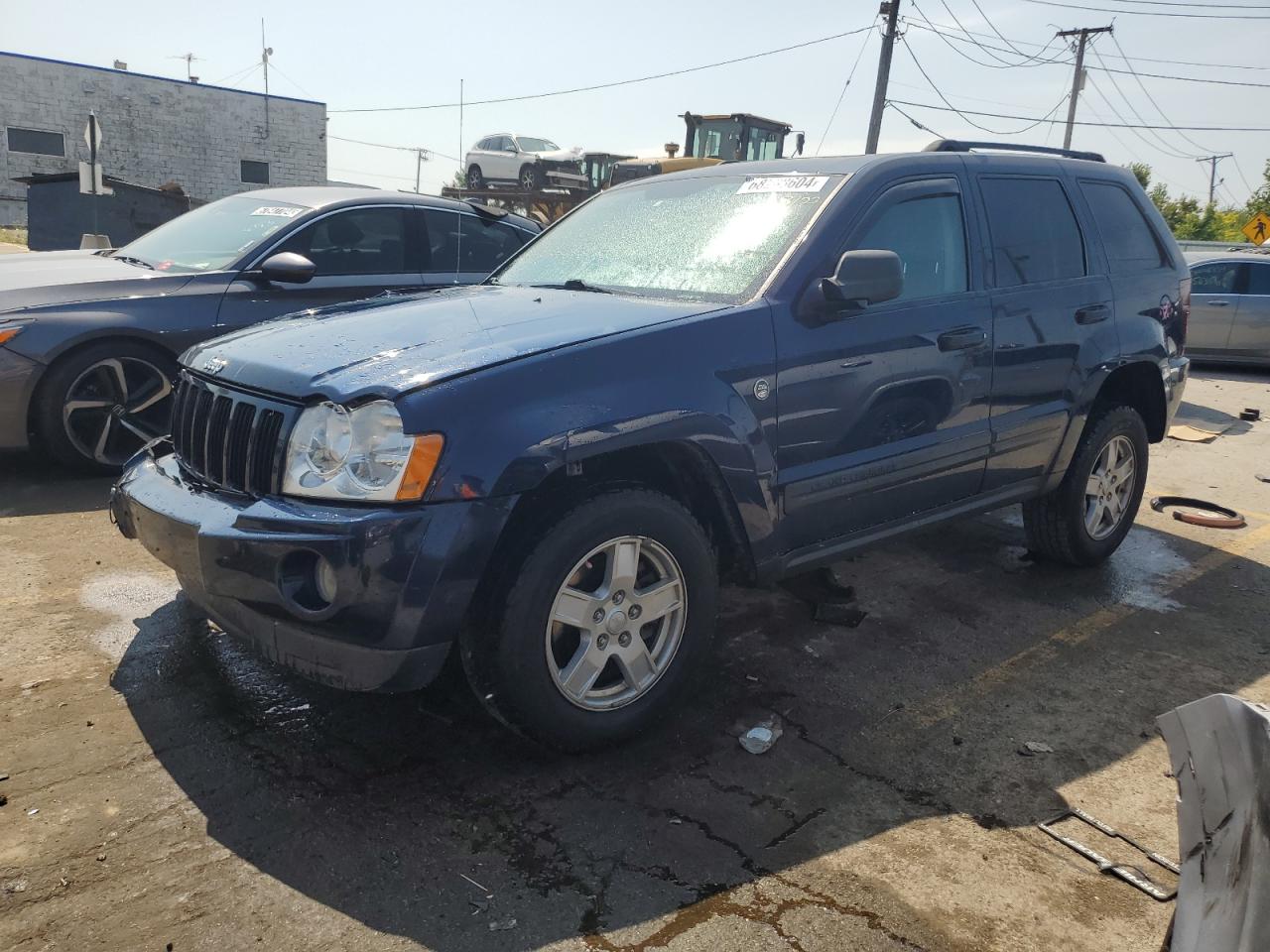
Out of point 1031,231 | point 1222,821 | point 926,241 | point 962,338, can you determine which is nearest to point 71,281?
point 926,241

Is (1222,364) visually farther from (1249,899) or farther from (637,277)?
(1249,899)

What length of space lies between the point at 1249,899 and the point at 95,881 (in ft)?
7.99

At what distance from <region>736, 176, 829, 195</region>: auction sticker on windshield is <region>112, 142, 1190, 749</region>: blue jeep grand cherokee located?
13 mm

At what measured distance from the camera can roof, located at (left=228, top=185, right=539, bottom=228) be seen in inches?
241

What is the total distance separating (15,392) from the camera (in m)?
5.09

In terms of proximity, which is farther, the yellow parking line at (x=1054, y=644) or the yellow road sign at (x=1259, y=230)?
the yellow road sign at (x=1259, y=230)

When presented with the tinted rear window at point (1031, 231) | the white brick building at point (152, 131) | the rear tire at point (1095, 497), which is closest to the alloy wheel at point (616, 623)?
the tinted rear window at point (1031, 231)

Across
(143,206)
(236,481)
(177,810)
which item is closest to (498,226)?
(236,481)

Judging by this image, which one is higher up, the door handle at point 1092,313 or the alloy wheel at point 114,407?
the door handle at point 1092,313

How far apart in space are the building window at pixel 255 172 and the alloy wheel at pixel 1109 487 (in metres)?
41.5

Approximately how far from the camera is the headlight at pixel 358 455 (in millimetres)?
2527

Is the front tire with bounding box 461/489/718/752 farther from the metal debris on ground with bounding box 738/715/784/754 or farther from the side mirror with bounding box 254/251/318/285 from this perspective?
the side mirror with bounding box 254/251/318/285

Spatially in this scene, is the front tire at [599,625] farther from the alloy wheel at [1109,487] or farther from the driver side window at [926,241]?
the alloy wheel at [1109,487]

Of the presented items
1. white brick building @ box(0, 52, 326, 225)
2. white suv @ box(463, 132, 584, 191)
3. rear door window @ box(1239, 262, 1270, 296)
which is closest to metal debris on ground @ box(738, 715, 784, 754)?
rear door window @ box(1239, 262, 1270, 296)
